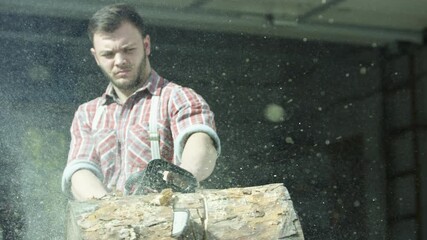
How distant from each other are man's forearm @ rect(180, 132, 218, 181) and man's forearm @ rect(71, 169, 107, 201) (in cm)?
19

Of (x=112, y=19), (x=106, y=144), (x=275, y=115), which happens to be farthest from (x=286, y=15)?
(x=106, y=144)

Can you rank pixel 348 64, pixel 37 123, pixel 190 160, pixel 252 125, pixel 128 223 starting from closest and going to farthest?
pixel 128 223, pixel 190 160, pixel 37 123, pixel 252 125, pixel 348 64

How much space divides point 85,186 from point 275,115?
99cm

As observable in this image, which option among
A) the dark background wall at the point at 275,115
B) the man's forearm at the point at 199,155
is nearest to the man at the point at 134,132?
the man's forearm at the point at 199,155

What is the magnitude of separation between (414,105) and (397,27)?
300 millimetres

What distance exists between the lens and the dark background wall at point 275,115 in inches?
102

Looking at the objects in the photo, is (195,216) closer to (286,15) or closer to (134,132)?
(134,132)

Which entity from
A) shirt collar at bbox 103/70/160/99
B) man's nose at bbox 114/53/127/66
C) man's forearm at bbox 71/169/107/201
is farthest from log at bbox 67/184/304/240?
man's nose at bbox 114/53/127/66

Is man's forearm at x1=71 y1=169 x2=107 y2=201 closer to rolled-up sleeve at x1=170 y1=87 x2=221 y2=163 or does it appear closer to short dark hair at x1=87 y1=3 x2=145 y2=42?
rolled-up sleeve at x1=170 y1=87 x2=221 y2=163

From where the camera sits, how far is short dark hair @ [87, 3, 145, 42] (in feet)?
7.33

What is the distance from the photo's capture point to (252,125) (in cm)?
277

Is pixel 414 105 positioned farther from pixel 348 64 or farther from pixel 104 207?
pixel 104 207

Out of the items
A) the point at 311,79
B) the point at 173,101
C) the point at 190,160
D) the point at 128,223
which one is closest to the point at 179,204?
the point at 128,223

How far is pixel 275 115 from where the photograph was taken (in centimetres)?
278
